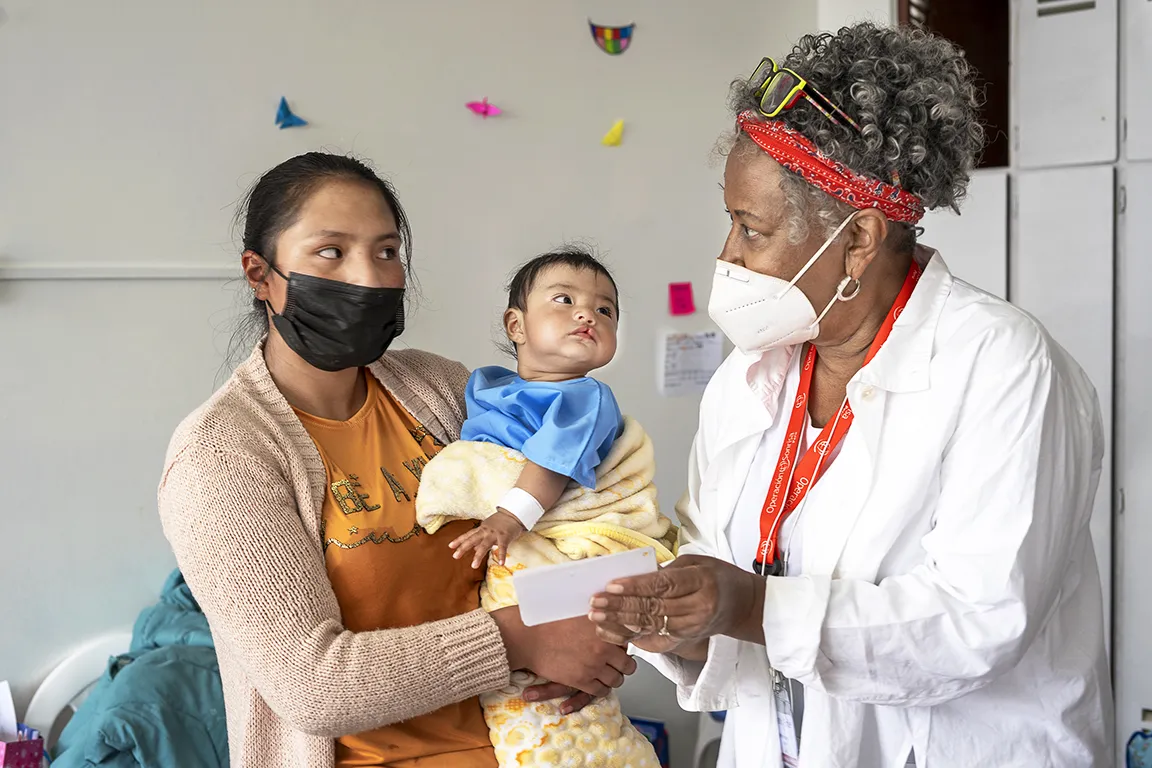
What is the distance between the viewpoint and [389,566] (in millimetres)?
1682

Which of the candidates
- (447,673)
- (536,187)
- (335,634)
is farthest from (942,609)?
(536,187)

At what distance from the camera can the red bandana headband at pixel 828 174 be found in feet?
4.94

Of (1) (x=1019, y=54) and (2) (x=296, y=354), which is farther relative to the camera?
(1) (x=1019, y=54)

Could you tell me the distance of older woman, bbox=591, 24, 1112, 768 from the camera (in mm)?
1368

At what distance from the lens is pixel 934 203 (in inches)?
62.1

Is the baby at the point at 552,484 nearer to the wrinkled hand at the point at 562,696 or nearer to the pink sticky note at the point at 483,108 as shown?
the wrinkled hand at the point at 562,696

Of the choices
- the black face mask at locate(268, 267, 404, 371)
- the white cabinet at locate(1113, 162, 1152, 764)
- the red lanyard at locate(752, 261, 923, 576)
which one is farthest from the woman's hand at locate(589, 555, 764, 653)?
the white cabinet at locate(1113, 162, 1152, 764)

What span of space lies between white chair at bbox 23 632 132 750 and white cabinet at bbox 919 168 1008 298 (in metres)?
2.92

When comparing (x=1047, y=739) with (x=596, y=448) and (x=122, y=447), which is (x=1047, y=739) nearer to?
(x=596, y=448)

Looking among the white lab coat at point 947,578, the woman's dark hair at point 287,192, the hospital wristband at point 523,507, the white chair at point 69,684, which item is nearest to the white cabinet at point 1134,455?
the white lab coat at point 947,578

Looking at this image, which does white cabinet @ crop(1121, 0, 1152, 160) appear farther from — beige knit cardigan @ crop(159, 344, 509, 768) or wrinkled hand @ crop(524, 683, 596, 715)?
beige knit cardigan @ crop(159, 344, 509, 768)

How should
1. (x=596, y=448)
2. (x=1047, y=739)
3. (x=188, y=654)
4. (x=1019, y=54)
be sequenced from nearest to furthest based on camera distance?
(x=1047, y=739), (x=596, y=448), (x=188, y=654), (x=1019, y=54)

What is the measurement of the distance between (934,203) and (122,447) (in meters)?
2.17

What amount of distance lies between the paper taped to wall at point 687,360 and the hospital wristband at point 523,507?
7.33 feet
